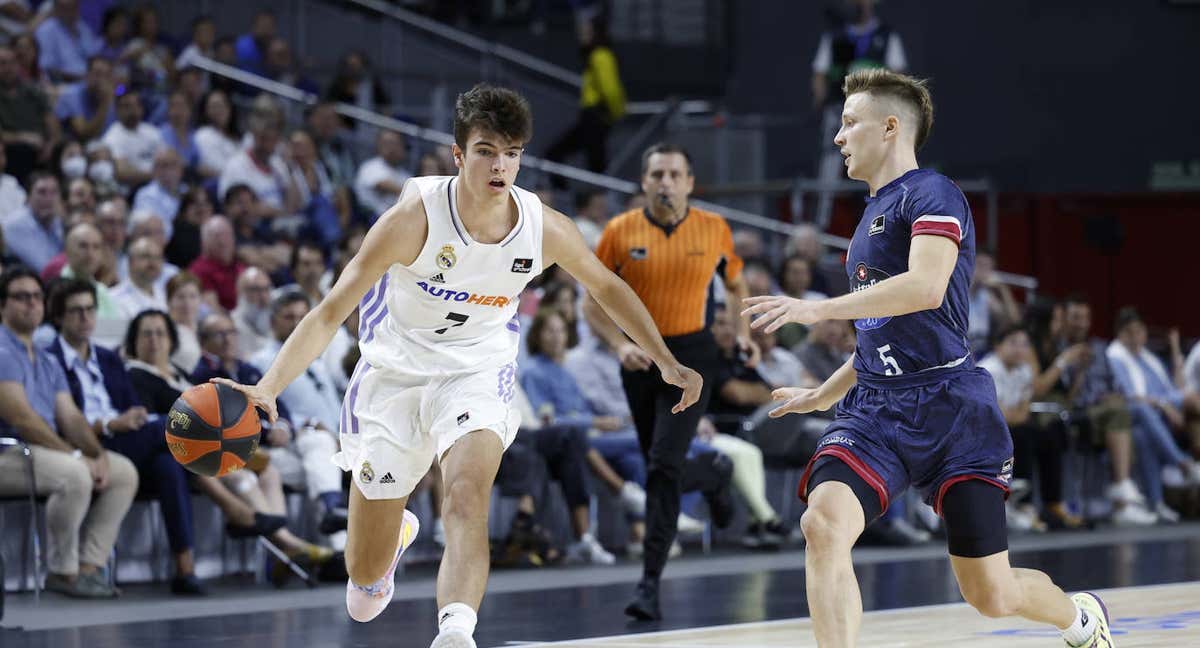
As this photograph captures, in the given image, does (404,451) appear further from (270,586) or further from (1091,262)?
(1091,262)

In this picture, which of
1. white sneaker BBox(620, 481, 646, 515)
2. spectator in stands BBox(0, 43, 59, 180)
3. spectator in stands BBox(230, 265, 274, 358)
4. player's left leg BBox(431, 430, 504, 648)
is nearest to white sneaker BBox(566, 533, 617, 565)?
white sneaker BBox(620, 481, 646, 515)

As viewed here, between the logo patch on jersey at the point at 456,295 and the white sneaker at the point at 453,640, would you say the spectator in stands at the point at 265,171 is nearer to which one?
the logo patch on jersey at the point at 456,295

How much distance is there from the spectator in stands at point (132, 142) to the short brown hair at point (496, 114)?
7233mm

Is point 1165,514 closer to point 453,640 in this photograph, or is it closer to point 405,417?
point 405,417

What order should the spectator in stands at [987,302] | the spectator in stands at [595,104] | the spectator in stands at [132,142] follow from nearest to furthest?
the spectator in stands at [132,142] < the spectator in stands at [987,302] < the spectator in stands at [595,104]

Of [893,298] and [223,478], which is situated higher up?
[893,298]

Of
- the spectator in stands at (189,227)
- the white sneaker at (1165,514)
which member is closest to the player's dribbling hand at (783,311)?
the spectator in stands at (189,227)

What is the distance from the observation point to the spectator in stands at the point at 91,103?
41.0ft

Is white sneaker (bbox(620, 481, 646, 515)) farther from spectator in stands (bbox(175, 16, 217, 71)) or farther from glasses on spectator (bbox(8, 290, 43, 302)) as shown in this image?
spectator in stands (bbox(175, 16, 217, 71))

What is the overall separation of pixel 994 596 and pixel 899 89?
59.2 inches

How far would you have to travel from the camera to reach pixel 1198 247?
710 inches

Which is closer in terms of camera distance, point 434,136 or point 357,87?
point 434,136

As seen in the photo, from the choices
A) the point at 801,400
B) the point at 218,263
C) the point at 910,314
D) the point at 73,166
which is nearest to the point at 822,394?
the point at 801,400

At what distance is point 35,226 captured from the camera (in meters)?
10.7
